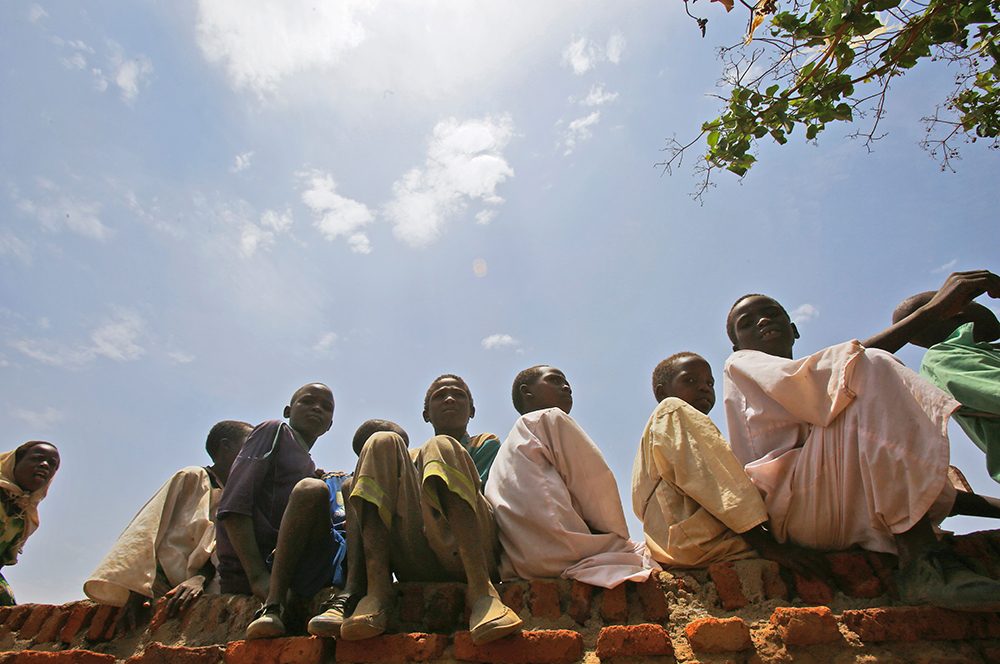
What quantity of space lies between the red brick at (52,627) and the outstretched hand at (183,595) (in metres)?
0.76

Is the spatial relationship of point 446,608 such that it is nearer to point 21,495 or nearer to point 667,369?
point 667,369

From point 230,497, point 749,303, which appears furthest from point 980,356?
point 230,497

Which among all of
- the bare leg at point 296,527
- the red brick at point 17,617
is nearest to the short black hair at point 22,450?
the red brick at point 17,617

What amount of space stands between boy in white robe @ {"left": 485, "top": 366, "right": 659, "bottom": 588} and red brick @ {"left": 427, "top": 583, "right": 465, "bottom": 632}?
298 mm

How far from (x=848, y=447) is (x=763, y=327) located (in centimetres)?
115

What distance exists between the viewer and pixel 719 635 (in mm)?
2018

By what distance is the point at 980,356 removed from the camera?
114 inches

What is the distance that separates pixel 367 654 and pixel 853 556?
2073 millimetres

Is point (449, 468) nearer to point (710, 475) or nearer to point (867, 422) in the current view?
point (710, 475)

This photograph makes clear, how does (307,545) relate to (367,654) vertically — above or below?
above

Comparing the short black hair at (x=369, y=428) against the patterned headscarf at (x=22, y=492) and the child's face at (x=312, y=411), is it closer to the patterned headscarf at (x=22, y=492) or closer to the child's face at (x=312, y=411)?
the child's face at (x=312, y=411)

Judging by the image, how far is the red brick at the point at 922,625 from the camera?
77.0 inches

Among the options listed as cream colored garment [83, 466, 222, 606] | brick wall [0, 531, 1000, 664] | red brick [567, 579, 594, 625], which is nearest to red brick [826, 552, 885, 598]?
brick wall [0, 531, 1000, 664]

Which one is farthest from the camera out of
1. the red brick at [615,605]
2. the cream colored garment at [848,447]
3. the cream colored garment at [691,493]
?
the cream colored garment at [691,493]
